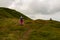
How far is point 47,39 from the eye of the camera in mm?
51938

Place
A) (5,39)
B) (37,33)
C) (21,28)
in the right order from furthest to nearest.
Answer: (21,28) < (37,33) < (5,39)

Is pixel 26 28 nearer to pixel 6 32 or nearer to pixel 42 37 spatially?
pixel 6 32

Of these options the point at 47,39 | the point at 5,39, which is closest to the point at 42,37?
the point at 47,39

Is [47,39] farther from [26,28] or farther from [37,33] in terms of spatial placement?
[26,28]

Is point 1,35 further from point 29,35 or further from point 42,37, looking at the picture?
point 42,37

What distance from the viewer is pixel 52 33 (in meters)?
57.5

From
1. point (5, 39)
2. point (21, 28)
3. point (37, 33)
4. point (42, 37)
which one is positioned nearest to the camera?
point (5, 39)

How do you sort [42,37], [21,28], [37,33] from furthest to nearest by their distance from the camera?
[21,28] → [37,33] → [42,37]

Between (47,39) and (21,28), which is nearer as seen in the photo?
(47,39)

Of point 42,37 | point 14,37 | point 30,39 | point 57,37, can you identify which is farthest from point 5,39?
point 57,37

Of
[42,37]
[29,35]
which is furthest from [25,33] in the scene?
[42,37]

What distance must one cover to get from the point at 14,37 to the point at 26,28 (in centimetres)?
1330

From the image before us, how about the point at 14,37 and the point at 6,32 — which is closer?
the point at 14,37

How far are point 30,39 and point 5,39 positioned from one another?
7038mm
